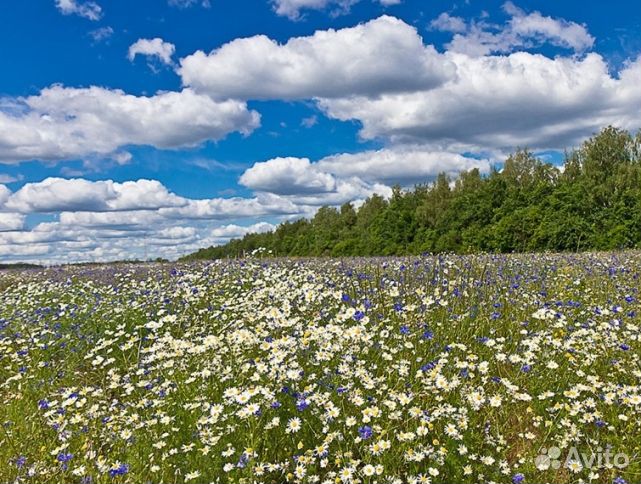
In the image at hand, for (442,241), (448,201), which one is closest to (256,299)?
(442,241)

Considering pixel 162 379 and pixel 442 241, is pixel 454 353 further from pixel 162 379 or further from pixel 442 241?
pixel 442 241

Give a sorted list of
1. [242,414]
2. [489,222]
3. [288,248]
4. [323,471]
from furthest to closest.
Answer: [288,248], [489,222], [323,471], [242,414]

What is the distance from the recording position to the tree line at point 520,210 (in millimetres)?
32469

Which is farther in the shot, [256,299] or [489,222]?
[489,222]


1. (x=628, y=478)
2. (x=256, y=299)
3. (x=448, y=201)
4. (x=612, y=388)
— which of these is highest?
(x=448, y=201)

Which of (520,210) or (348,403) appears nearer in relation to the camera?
(348,403)

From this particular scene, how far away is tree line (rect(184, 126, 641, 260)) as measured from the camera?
1278 inches

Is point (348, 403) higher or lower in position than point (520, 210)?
lower

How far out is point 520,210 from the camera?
1412 inches

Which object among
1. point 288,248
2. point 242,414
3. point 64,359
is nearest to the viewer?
point 242,414

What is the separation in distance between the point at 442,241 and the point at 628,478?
37421 mm

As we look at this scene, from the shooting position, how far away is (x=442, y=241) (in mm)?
40094

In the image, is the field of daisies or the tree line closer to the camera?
the field of daisies

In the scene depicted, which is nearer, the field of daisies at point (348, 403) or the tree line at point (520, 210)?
the field of daisies at point (348, 403)
